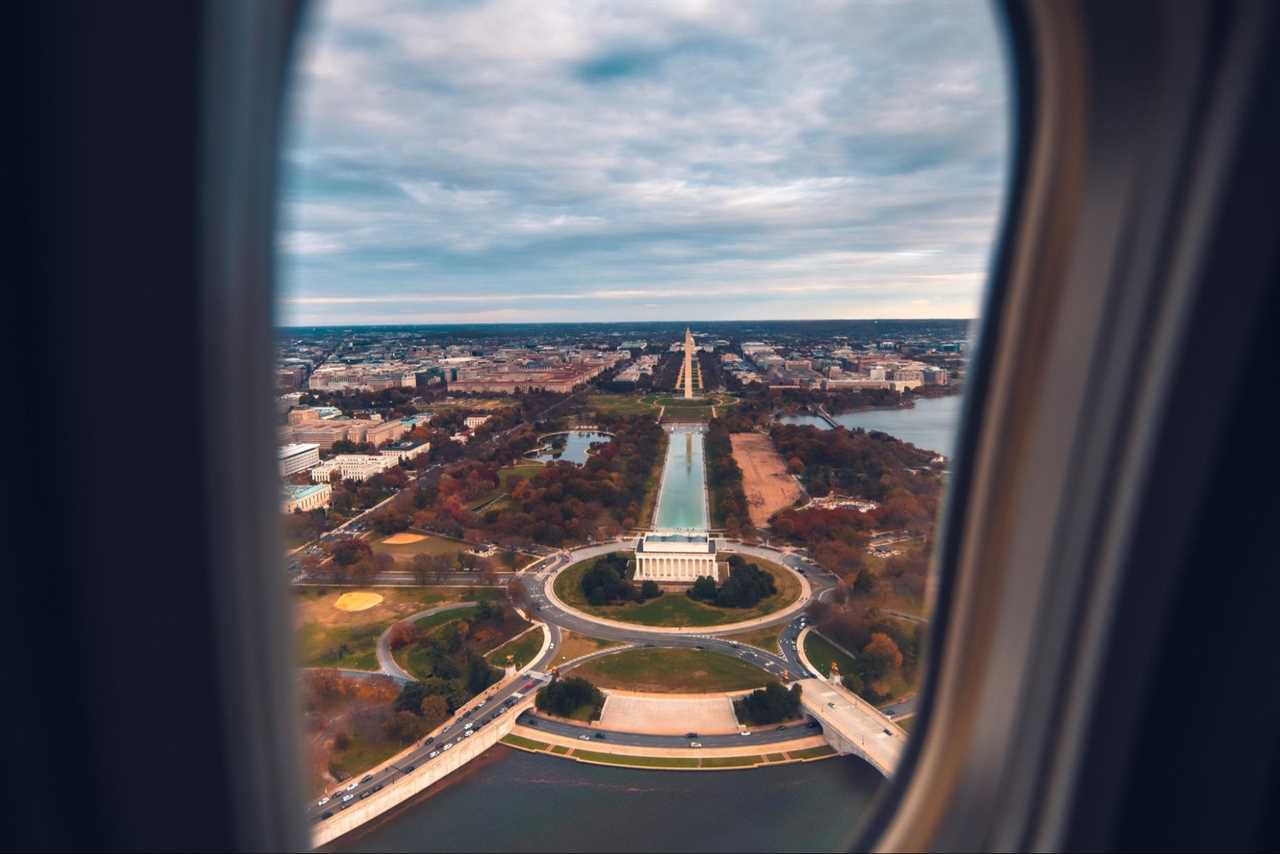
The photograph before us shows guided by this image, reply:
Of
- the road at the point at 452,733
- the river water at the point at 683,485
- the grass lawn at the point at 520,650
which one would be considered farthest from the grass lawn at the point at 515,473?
the road at the point at 452,733

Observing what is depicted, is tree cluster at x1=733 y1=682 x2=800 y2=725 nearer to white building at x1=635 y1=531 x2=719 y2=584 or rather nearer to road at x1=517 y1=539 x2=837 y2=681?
road at x1=517 y1=539 x2=837 y2=681

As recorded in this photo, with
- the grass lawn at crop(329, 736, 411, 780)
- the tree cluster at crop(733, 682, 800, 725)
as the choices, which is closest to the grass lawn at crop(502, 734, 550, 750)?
the grass lawn at crop(329, 736, 411, 780)

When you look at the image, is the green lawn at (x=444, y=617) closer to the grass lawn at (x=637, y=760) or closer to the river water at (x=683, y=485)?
the grass lawn at (x=637, y=760)

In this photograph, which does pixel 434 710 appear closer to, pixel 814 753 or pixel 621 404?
pixel 814 753

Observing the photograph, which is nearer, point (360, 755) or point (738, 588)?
point (360, 755)

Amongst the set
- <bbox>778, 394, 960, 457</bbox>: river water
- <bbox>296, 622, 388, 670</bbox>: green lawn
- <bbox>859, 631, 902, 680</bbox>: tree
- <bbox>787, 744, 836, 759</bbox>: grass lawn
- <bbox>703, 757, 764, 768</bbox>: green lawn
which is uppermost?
<bbox>778, 394, 960, 457</bbox>: river water

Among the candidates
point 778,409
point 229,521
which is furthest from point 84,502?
point 778,409

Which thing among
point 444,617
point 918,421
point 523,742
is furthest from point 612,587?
point 918,421
